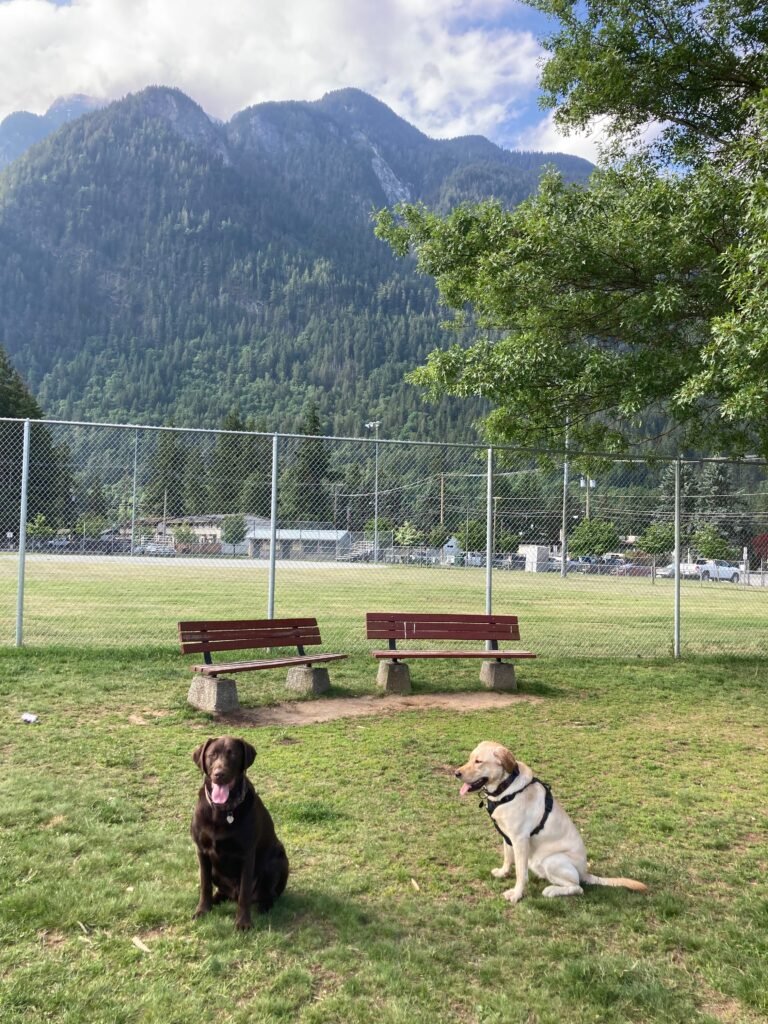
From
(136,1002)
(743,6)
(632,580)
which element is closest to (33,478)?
(632,580)

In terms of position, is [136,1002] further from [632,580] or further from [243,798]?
[632,580]

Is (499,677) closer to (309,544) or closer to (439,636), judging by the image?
(439,636)

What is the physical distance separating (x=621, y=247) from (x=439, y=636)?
4.86 meters

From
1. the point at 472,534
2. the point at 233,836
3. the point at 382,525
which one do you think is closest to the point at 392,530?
the point at 382,525

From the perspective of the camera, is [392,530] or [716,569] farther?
[392,530]

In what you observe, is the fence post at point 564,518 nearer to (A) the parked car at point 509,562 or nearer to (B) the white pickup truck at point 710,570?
(A) the parked car at point 509,562

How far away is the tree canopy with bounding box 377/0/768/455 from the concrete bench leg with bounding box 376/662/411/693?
11.5ft

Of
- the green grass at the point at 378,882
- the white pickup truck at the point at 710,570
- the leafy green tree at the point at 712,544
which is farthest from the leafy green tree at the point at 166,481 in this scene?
the white pickup truck at the point at 710,570

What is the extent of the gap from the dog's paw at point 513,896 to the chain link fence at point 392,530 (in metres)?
6.20

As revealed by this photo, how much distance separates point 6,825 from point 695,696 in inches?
287

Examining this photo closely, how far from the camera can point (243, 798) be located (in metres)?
3.27

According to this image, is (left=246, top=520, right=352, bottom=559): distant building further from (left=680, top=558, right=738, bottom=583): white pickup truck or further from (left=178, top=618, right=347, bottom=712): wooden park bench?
(left=680, top=558, right=738, bottom=583): white pickup truck

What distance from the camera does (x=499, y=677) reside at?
8.77 m

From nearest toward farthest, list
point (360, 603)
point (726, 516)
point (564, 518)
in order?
point (564, 518)
point (726, 516)
point (360, 603)
